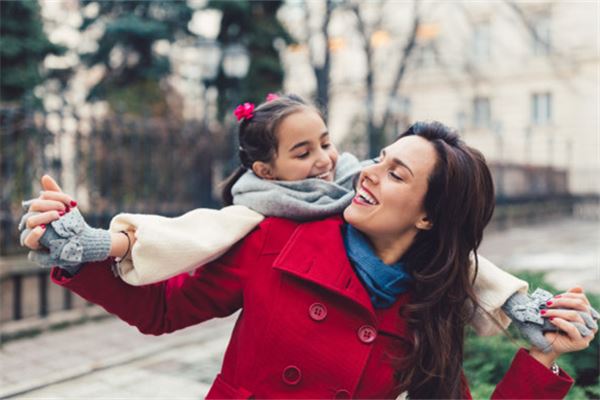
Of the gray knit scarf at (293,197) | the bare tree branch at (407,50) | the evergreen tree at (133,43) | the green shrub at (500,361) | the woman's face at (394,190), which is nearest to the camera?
the woman's face at (394,190)

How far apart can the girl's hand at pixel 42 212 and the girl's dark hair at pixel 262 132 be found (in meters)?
0.76

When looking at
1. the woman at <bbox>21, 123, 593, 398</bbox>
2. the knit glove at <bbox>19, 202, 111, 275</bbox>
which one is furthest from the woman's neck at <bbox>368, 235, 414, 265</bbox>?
the knit glove at <bbox>19, 202, 111, 275</bbox>

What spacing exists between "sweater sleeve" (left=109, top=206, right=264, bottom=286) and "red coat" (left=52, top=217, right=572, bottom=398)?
7 cm

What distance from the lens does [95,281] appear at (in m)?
1.79

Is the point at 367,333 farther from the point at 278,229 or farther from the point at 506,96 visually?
the point at 506,96

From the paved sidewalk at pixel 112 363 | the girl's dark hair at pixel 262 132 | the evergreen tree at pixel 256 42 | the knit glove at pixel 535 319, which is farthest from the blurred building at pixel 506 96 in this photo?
the knit glove at pixel 535 319

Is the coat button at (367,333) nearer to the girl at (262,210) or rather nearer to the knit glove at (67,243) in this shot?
the girl at (262,210)

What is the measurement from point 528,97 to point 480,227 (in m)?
31.0

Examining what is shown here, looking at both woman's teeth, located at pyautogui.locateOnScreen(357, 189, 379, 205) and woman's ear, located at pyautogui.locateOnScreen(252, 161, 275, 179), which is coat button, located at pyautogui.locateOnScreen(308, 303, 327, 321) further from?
woman's ear, located at pyautogui.locateOnScreen(252, 161, 275, 179)

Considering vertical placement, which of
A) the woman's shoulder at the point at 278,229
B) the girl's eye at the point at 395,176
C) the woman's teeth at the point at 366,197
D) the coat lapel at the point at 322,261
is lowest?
the coat lapel at the point at 322,261

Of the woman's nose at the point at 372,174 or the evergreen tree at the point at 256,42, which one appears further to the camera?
the evergreen tree at the point at 256,42

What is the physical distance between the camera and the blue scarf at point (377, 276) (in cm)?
190

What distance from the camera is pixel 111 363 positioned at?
17.5ft

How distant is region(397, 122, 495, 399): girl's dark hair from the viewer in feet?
6.21
